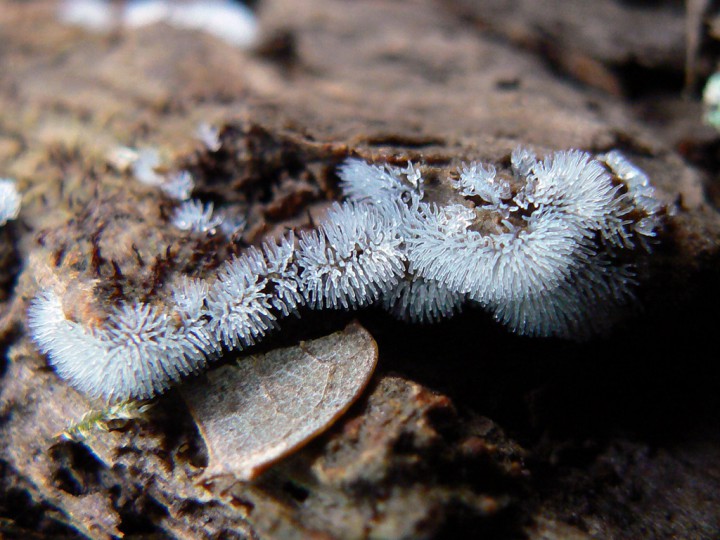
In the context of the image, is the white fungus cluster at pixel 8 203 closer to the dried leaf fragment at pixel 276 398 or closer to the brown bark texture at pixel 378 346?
the brown bark texture at pixel 378 346

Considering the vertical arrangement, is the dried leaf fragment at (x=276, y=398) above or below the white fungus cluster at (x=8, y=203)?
above

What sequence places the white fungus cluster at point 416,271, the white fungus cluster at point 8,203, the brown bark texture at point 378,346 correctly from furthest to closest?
the white fungus cluster at point 8,203 → the white fungus cluster at point 416,271 → the brown bark texture at point 378,346

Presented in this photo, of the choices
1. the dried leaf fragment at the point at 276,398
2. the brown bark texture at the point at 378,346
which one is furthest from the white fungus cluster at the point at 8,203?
the dried leaf fragment at the point at 276,398

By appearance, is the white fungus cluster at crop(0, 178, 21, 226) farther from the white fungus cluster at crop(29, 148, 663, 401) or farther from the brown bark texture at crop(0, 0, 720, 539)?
the white fungus cluster at crop(29, 148, 663, 401)

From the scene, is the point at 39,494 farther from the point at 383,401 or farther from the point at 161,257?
the point at 383,401

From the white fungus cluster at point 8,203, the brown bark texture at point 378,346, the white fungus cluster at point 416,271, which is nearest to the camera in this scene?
the brown bark texture at point 378,346

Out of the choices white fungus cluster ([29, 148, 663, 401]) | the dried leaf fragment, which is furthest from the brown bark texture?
white fungus cluster ([29, 148, 663, 401])

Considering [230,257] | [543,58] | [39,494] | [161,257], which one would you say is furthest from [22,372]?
[543,58]
